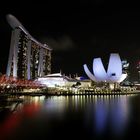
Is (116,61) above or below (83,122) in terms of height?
above

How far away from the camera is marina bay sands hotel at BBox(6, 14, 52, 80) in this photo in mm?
57656

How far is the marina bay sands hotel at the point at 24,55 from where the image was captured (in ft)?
189

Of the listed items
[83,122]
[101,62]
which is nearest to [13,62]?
[101,62]

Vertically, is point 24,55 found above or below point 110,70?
above

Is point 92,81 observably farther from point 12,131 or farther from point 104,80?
point 12,131

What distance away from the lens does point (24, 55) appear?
225ft

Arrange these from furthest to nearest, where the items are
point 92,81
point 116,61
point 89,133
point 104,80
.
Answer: point 92,81 → point 104,80 → point 116,61 → point 89,133

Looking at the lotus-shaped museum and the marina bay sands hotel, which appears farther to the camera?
the lotus-shaped museum

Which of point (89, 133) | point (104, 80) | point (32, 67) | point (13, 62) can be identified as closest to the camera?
point (89, 133)

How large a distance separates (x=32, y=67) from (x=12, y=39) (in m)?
21.0

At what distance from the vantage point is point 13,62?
5697cm

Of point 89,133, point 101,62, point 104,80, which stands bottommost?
point 89,133

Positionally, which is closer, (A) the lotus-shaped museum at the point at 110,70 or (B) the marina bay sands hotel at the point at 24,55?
(B) the marina bay sands hotel at the point at 24,55

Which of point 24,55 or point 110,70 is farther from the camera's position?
point 24,55
